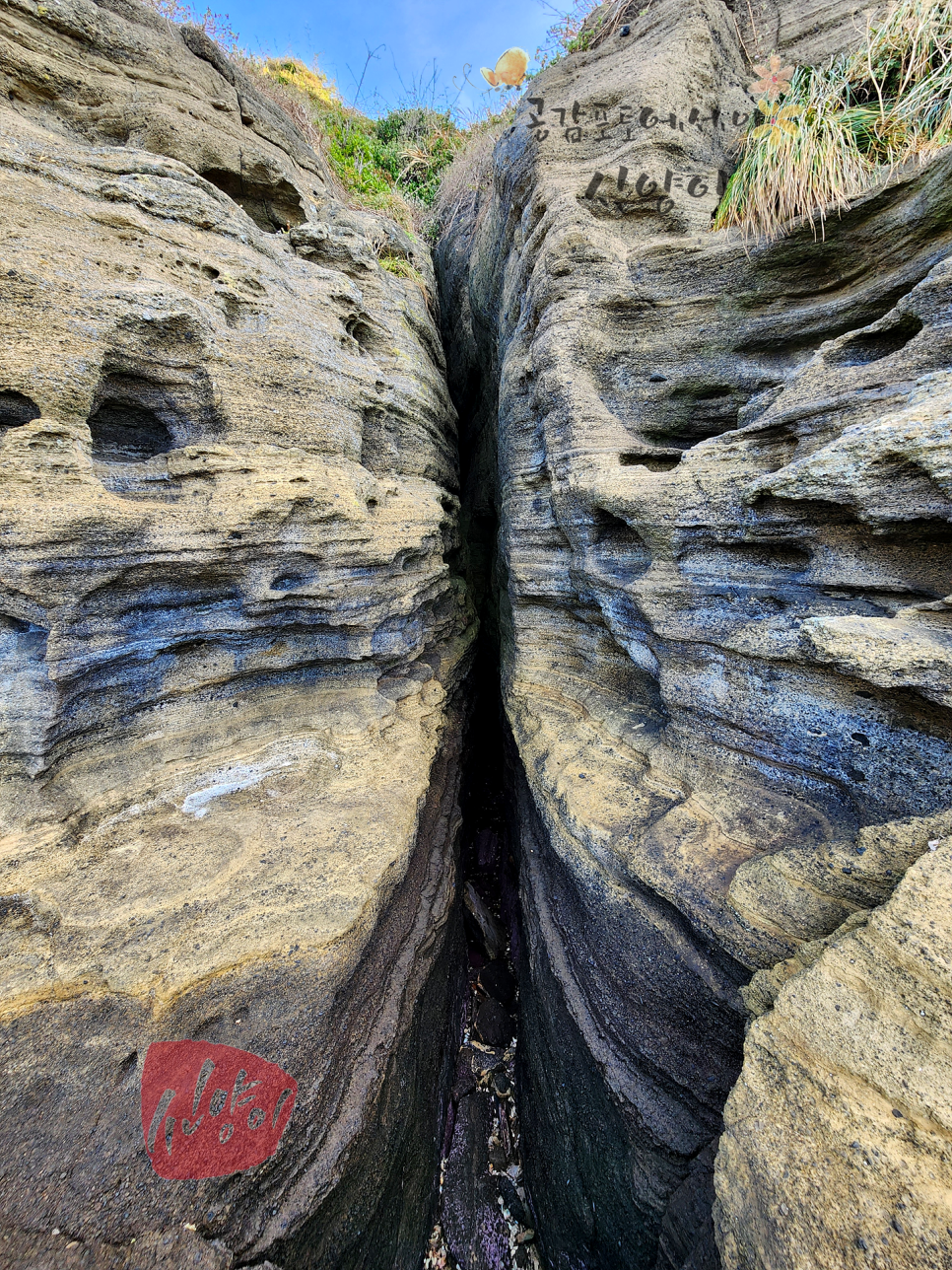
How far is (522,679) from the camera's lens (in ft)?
17.7

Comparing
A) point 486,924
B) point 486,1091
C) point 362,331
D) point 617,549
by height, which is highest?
point 362,331

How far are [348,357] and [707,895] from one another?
5.34m

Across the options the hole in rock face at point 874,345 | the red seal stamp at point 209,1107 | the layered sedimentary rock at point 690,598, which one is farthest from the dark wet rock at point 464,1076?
the hole in rock face at point 874,345

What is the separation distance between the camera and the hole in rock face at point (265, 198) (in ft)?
16.5

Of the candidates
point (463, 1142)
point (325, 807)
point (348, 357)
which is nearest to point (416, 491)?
point (348, 357)

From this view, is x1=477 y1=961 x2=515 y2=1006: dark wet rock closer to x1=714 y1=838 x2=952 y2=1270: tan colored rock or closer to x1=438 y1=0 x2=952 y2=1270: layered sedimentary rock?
x1=438 y1=0 x2=952 y2=1270: layered sedimentary rock

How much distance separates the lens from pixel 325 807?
3.65 metres

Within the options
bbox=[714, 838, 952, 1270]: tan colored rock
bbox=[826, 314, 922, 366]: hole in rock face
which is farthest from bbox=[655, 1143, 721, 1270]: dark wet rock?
bbox=[826, 314, 922, 366]: hole in rock face

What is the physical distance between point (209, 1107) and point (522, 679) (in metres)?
4.01

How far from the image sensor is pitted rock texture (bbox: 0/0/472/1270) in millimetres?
2385

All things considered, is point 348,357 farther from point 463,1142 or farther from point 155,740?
point 463,1142

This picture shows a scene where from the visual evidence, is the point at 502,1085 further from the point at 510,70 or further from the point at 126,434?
the point at 510,70

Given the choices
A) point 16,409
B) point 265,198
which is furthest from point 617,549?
point 265,198

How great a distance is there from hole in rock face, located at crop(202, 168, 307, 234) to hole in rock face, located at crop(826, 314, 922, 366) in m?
5.61
